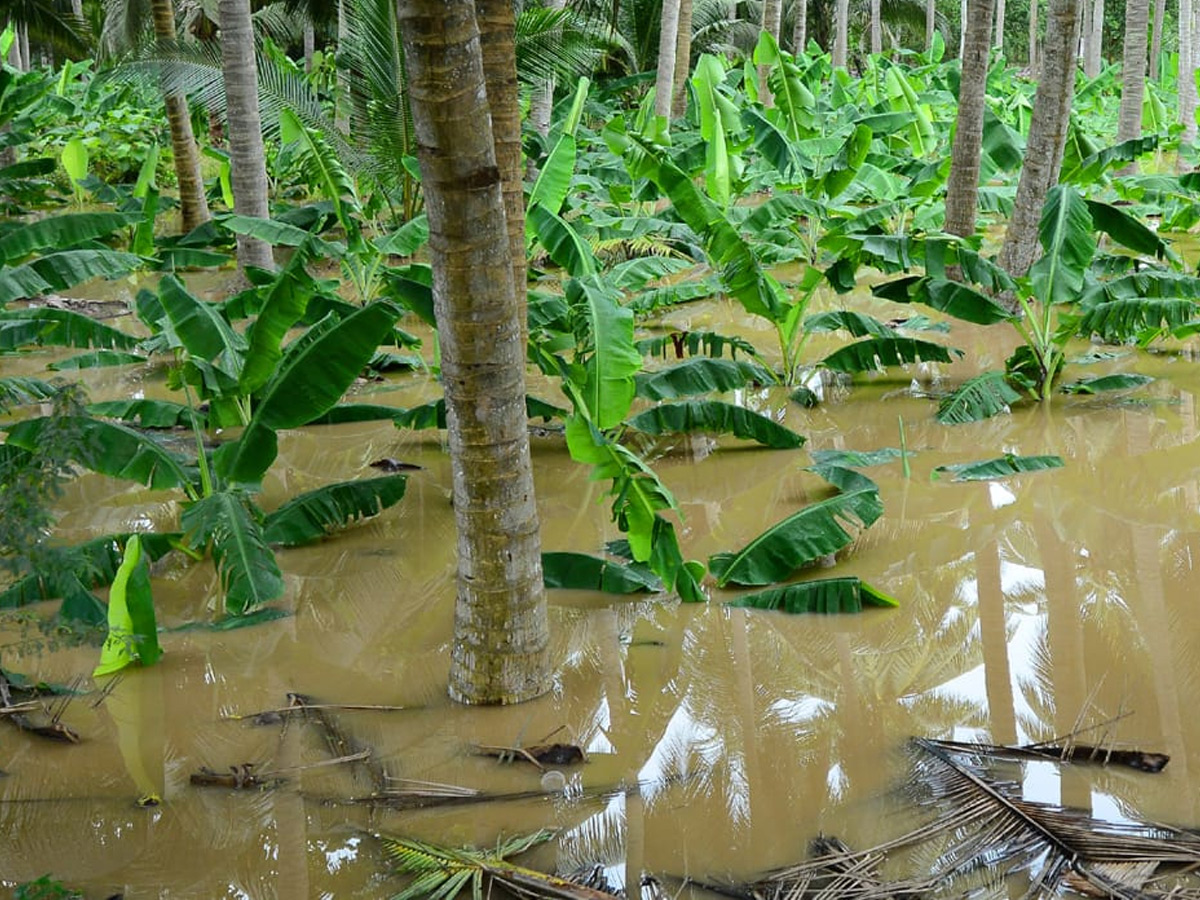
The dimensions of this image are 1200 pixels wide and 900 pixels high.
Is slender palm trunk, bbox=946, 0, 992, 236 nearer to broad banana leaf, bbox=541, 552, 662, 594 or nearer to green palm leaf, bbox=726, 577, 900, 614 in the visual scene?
green palm leaf, bbox=726, 577, 900, 614

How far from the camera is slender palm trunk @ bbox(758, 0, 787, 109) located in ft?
58.7

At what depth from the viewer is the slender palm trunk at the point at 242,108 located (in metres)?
10.7

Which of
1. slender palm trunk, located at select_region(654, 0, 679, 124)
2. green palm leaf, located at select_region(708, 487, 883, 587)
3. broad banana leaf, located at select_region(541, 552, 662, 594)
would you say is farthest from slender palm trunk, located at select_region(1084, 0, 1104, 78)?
broad banana leaf, located at select_region(541, 552, 662, 594)

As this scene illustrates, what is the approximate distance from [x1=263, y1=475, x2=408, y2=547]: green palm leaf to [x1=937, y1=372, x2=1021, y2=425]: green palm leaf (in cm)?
374

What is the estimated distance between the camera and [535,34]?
12.3 m

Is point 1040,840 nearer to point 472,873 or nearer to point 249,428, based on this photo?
point 472,873

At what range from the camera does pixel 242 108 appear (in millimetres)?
11055

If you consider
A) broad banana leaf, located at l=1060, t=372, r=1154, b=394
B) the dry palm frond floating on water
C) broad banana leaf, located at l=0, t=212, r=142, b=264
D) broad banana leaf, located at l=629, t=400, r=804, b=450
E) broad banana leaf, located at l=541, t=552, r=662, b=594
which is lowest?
the dry palm frond floating on water

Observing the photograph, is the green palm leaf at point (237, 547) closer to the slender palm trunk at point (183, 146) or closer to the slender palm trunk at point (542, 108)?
the slender palm trunk at point (183, 146)

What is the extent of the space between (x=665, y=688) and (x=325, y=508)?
2266 millimetres

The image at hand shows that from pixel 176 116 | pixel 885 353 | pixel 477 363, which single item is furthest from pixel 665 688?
pixel 176 116

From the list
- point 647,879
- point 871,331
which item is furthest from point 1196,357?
point 647,879

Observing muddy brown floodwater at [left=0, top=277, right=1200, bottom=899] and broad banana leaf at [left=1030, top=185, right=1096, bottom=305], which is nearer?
muddy brown floodwater at [left=0, top=277, right=1200, bottom=899]

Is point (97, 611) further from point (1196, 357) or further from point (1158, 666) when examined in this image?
point (1196, 357)
